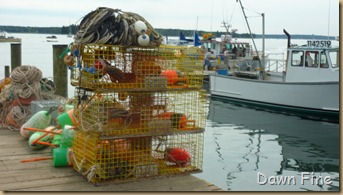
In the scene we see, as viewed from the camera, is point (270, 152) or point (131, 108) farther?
point (270, 152)

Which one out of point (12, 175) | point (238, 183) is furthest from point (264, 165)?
point (12, 175)

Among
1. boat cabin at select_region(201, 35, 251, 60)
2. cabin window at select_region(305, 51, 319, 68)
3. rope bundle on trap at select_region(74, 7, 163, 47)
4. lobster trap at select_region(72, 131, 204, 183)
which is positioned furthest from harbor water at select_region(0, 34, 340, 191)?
boat cabin at select_region(201, 35, 251, 60)

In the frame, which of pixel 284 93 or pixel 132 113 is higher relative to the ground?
pixel 132 113

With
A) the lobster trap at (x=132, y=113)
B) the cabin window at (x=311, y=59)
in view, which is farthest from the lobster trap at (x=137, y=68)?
the cabin window at (x=311, y=59)

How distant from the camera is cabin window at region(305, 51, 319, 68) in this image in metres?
18.9

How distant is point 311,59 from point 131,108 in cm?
1560

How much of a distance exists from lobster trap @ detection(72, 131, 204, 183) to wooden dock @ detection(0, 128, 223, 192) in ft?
0.32

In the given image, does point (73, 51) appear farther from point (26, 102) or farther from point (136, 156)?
point (26, 102)

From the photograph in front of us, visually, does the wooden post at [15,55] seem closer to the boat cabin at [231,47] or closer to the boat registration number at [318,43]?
the boat registration number at [318,43]

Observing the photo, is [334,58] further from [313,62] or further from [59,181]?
[59,181]

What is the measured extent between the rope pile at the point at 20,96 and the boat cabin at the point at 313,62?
13.5 m

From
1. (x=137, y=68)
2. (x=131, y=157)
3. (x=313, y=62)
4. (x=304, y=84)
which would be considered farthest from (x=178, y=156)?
(x=304, y=84)

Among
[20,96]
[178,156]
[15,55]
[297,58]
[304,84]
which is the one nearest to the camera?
[178,156]

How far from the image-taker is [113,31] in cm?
468
